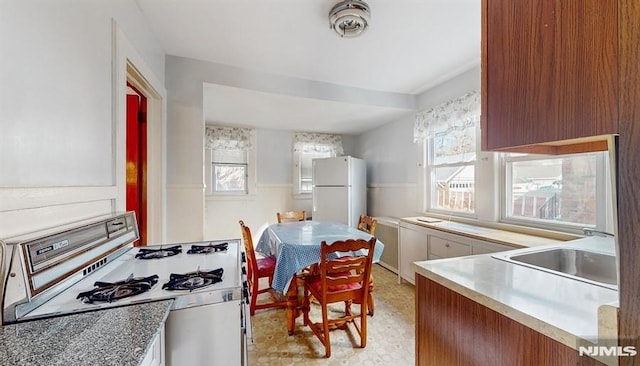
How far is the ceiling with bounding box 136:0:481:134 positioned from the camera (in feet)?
5.65

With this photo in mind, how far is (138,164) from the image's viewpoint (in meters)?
2.14

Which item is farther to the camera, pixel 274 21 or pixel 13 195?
pixel 274 21

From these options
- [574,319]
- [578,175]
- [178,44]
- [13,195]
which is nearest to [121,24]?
[178,44]

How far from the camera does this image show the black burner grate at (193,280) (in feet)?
3.05

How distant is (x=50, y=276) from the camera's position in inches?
30.2

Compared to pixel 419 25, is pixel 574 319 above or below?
below

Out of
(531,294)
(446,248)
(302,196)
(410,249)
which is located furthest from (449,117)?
(302,196)

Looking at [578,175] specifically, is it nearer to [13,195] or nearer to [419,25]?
[419,25]

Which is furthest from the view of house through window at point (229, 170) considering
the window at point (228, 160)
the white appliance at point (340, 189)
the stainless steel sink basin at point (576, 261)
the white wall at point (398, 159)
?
the stainless steel sink basin at point (576, 261)

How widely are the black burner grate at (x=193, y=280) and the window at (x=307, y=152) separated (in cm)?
364

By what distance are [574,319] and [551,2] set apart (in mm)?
824

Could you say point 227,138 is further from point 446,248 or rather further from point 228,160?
point 446,248

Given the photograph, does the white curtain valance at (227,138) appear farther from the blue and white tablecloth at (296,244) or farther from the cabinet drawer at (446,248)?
the cabinet drawer at (446,248)

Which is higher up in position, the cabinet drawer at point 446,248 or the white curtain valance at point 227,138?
the white curtain valance at point 227,138
